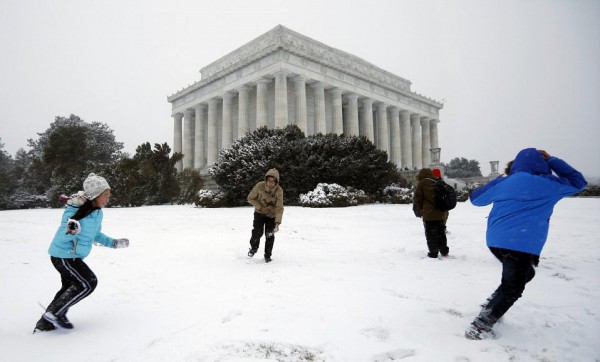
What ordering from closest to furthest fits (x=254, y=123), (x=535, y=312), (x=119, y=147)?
(x=535, y=312) < (x=254, y=123) < (x=119, y=147)

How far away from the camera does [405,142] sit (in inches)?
1870

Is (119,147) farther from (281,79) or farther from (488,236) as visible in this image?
(488,236)

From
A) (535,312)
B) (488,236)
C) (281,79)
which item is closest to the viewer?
(488,236)

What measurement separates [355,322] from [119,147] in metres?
43.7

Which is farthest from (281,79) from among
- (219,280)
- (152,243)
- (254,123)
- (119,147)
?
(219,280)

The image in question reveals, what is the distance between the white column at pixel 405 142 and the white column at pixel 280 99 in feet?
71.8

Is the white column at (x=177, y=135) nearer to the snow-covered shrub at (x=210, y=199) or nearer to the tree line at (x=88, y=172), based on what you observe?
the tree line at (x=88, y=172)

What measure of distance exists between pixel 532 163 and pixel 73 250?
4174 millimetres

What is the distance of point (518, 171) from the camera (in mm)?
2996

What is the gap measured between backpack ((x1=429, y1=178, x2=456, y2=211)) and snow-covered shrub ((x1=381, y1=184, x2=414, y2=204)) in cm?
1231

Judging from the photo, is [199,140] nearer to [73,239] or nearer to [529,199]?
[73,239]

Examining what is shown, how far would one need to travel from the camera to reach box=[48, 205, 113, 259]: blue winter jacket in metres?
3.00

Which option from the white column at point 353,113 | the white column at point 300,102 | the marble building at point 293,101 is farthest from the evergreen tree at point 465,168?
the white column at point 300,102

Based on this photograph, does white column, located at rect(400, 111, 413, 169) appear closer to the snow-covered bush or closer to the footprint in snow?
the snow-covered bush
